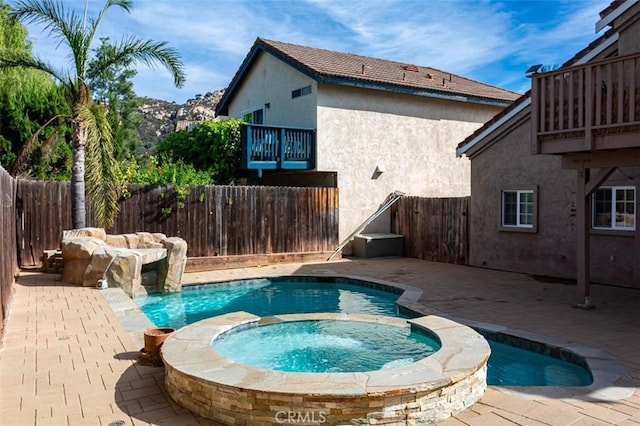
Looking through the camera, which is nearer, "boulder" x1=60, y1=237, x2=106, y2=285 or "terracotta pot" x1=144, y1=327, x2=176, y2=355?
"terracotta pot" x1=144, y1=327, x2=176, y2=355

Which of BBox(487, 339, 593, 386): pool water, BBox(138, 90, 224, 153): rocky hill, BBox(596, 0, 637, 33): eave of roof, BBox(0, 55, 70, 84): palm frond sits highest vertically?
BBox(138, 90, 224, 153): rocky hill

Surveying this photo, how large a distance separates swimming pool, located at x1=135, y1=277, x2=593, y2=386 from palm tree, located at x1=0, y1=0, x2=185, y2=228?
3096mm

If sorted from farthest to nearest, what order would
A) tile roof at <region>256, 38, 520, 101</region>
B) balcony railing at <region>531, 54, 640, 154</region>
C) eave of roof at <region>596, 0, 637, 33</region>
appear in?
tile roof at <region>256, 38, 520, 101</region>
eave of roof at <region>596, 0, 637, 33</region>
balcony railing at <region>531, 54, 640, 154</region>

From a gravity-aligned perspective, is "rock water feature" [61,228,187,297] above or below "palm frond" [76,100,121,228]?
below

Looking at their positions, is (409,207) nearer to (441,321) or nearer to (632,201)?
(632,201)

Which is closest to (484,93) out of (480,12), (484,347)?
(480,12)

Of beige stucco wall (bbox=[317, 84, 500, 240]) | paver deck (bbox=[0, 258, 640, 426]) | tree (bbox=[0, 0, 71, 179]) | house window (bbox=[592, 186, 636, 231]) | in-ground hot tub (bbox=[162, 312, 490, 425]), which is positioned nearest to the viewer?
in-ground hot tub (bbox=[162, 312, 490, 425])

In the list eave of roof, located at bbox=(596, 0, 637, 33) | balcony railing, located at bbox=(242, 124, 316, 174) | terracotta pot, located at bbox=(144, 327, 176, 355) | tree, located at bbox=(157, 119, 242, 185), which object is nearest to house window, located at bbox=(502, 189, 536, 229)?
eave of roof, located at bbox=(596, 0, 637, 33)

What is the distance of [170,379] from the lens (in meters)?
4.98

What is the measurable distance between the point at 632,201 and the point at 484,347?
25.2 ft

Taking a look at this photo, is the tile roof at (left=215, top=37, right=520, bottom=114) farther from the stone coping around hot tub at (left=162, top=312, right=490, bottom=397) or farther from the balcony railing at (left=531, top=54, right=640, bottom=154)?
the stone coping around hot tub at (left=162, top=312, right=490, bottom=397)

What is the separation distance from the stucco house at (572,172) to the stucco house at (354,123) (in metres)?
4.02

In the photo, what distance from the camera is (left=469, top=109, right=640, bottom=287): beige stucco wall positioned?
→ 11.1 metres

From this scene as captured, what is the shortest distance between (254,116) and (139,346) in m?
15.1
